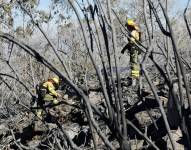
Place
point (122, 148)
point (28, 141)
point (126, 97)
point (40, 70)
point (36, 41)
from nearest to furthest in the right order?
point (122, 148) → point (126, 97) → point (28, 141) → point (40, 70) → point (36, 41)

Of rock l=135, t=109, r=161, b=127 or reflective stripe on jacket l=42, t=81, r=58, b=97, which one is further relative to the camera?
reflective stripe on jacket l=42, t=81, r=58, b=97

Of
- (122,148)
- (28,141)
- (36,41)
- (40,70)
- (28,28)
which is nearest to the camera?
(122,148)

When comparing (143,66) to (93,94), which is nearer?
(143,66)

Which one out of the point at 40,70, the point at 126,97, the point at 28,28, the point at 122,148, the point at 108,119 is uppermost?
the point at 28,28

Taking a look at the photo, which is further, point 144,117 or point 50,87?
point 50,87

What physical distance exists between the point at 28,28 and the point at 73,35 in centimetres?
313

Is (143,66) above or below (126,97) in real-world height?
below

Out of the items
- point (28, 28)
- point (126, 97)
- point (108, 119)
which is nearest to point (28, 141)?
point (126, 97)

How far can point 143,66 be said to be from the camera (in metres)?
1.75

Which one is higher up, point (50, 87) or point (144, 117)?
point (50, 87)

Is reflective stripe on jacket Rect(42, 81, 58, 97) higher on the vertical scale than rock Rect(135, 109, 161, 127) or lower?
higher

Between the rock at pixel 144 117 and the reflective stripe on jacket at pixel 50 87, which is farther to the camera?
the reflective stripe on jacket at pixel 50 87

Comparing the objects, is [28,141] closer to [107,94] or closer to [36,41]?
[36,41]

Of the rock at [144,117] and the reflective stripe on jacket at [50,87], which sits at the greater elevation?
the reflective stripe on jacket at [50,87]
